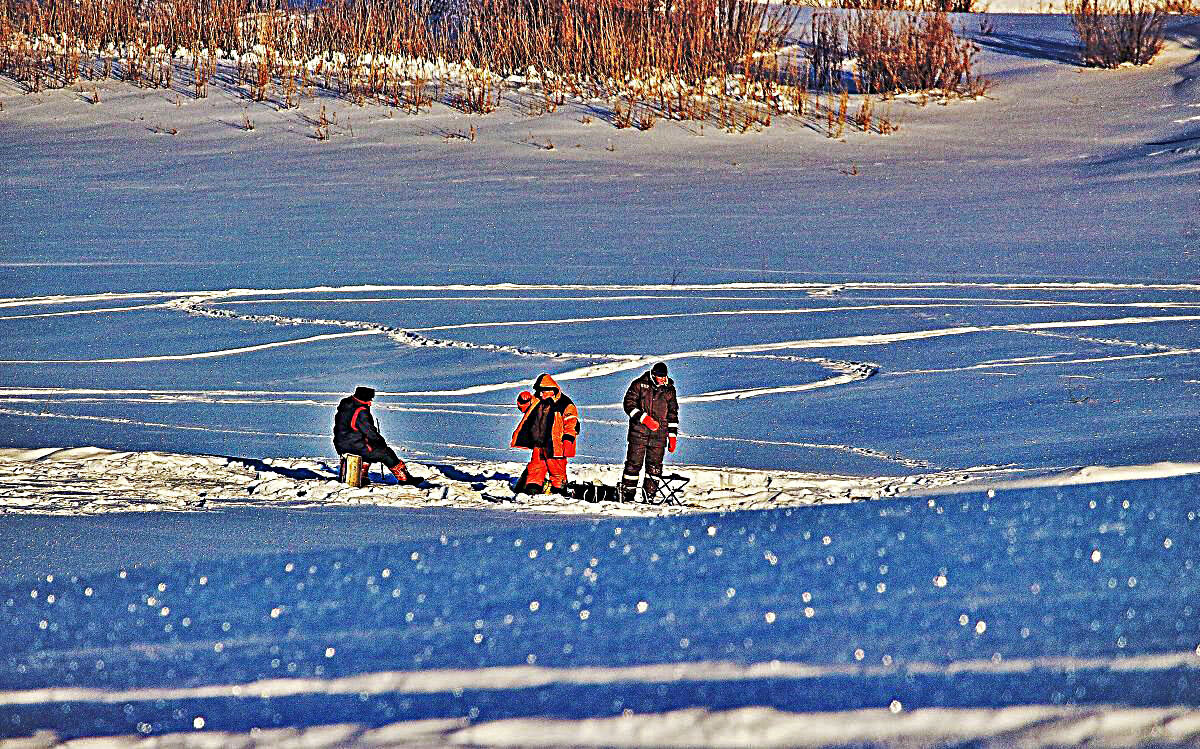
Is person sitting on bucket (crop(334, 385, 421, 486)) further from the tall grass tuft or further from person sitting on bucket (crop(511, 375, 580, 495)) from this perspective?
the tall grass tuft

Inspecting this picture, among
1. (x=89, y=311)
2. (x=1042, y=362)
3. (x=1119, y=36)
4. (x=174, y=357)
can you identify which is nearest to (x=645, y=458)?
(x=1042, y=362)

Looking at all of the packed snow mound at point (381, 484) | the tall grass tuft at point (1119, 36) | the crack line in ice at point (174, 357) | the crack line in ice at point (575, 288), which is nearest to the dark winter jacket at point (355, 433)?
the packed snow mound at point (381, 484)

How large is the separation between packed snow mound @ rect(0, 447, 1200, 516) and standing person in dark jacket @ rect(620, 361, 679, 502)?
0.17m

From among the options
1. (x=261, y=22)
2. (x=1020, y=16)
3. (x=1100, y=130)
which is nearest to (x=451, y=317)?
(x=1100, y=130)

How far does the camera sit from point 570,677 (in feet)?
17.3

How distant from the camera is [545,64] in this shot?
2227 centimetres

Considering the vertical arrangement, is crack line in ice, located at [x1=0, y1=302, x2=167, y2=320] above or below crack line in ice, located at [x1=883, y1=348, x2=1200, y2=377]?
below

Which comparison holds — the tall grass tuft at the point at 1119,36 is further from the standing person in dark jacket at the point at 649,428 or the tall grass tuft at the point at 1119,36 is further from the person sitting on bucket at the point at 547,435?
the person sitting on bucket at the point at 547,435

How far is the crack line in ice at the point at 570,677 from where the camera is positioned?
5.18 metres

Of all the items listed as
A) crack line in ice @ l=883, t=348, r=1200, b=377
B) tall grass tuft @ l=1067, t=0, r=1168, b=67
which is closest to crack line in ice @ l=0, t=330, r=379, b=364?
crack line in ice @ l=883, t=348, r=1200, b=377

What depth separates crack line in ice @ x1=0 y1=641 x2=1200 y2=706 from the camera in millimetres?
5176

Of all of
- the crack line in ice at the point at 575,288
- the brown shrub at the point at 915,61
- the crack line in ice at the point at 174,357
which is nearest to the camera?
the crack line in ice at the point at 174,357

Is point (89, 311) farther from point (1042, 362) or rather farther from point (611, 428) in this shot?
point (1042, 362)

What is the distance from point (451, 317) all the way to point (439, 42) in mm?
11559
